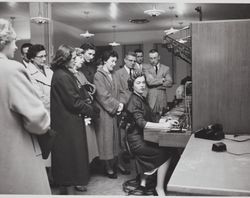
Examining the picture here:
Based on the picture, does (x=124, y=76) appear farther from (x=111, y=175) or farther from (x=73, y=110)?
(x=111, y=175)

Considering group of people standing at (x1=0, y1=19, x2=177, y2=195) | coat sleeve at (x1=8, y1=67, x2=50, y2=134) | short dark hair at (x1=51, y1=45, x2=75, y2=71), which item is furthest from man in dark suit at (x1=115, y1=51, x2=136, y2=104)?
coat sleeve at (x1=8, y1=67, x2=50, y2=134)

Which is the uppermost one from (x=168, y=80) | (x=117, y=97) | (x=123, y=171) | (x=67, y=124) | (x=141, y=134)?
(x=168, y=80)

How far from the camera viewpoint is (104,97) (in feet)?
7.72

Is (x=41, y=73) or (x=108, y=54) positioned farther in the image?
(x=108, y=54)

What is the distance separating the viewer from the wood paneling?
1895mm

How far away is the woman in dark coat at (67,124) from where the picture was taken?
2.02m

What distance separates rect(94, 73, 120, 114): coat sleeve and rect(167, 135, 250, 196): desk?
910 millimetres

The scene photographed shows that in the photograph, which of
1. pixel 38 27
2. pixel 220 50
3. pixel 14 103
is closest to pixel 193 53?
pixel 220 50

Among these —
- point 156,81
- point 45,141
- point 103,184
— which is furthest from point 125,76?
point 45,141

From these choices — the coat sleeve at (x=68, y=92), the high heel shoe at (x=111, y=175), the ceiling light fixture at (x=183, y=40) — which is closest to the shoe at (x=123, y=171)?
the high heel shoe at (x=111, y=175)

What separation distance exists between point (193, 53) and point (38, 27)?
1002mm

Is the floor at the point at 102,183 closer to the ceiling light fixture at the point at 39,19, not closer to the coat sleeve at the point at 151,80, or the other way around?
the coat sleeve at the point at 151,80

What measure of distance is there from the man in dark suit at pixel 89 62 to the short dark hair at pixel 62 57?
0.25 meters

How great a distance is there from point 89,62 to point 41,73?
1.45 ft
